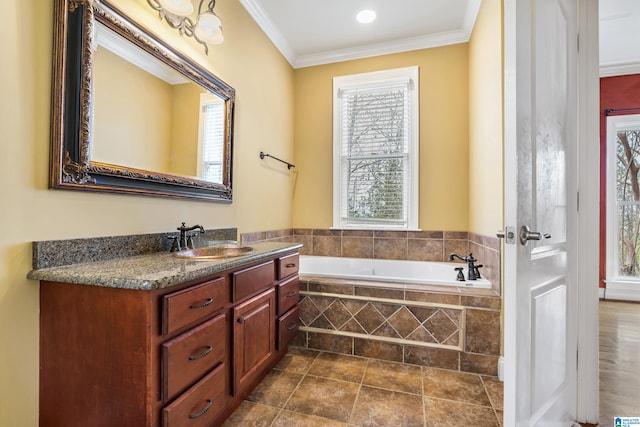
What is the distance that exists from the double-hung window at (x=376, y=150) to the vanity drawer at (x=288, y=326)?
1.36m

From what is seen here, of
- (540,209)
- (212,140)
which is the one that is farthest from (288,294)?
(540,209)

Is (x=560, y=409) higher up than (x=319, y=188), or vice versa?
(x=319, y=188)

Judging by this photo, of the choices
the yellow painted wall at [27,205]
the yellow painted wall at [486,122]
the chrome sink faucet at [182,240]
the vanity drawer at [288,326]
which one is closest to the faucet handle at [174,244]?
the chrome sink faucet at [182,240]

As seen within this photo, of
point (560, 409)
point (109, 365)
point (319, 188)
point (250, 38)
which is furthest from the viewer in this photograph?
point (319, 188)

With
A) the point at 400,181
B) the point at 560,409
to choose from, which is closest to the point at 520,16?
the point at 560,409

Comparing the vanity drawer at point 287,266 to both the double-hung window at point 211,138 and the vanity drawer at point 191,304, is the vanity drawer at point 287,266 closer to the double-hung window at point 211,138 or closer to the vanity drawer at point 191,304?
the vanity drawer at point 191,304

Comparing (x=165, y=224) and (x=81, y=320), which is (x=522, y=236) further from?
(x=165, y=224)

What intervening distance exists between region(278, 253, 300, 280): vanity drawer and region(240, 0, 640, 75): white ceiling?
6.90ft

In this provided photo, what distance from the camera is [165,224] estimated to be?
1712 millimetres

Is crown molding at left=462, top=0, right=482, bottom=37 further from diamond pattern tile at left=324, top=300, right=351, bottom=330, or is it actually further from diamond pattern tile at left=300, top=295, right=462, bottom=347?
diamond pattern tile at left=324, top=300, right=351, bottom=330

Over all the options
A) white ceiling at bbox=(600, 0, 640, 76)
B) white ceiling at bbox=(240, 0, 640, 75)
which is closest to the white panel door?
white ceiling at bbox=(240, 0, 640, 75)

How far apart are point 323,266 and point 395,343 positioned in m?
1.25

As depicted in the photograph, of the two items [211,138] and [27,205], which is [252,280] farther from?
[211,138]

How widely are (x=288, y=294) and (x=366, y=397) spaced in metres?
0.78
